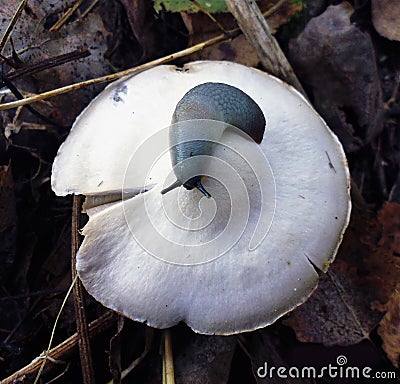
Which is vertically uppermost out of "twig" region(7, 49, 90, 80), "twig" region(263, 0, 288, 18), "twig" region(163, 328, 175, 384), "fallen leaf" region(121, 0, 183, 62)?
"twig" region(7, 49, 90, 80)

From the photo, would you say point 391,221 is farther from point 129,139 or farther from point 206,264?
point 129,139

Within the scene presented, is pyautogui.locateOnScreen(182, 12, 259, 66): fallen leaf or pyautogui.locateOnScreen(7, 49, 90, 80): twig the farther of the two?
pyautogui.locateOnScreen(182, 12, 259, 66): fallen leaf

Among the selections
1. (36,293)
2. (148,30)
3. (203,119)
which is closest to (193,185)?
(203,119)

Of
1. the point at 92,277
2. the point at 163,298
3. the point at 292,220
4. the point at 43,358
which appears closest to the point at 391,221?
the point at 292,220

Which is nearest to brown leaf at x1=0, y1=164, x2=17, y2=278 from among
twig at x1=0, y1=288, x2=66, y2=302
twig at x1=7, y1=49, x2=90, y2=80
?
twig at x1=0, y1=288, x2=66, y2=302

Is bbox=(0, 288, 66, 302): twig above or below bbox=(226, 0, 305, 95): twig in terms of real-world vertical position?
below

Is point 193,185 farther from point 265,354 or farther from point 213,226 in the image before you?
point 265,354

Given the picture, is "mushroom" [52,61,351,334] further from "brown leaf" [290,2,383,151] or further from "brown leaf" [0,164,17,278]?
"brown leaf" [290,2,383,151]
